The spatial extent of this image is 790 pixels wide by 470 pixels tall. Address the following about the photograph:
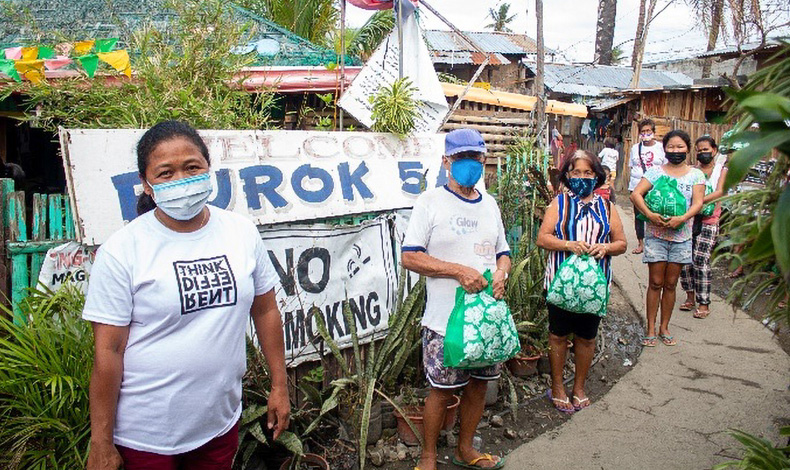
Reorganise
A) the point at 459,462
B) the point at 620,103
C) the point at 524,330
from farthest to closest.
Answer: the point at 620,103
the point at 524,330
the point at 459,462

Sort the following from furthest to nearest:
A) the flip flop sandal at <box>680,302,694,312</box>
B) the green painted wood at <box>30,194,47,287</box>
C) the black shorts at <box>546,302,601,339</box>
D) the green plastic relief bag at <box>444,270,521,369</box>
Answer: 1. the flip flop sandal at <box>680,302,694,312</box>
2. the black shorts at <box>546,302,601,339</box>
3. the green painted wood at <box>30,194,47,287</box>
4. the green plastic relief bag at <box>444,270,521,369</box>

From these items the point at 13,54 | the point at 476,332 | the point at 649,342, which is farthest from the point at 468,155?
the point at 13,54

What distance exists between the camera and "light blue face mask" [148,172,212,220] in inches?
85.1

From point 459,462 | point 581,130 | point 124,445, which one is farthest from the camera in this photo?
point 581,130

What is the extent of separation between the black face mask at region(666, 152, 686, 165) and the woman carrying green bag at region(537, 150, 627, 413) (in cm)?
152

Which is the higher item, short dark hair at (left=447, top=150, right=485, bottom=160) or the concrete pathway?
short dark hair at (left=447, top=150, right=485, bottom=160)

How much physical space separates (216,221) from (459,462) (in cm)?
228

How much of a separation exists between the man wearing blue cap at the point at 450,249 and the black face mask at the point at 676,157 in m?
2.77

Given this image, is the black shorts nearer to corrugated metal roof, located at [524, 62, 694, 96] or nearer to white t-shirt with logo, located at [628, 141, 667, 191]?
white t-shirt with logo, located at [628, 141, 667, 191]

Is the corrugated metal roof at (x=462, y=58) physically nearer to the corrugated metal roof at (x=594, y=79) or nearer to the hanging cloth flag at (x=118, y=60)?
the corrugated metal roof at (x=594, y=79)

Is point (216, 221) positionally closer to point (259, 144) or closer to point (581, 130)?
point (259, 144)

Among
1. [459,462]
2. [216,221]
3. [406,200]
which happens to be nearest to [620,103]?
[406,200]

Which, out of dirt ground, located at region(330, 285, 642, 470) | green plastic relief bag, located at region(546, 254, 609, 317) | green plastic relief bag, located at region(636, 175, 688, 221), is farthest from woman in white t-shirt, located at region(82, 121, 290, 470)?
green plastic relief bag, located at region(636, 175, 688, 221)

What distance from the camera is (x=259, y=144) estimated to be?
13.5 feet
